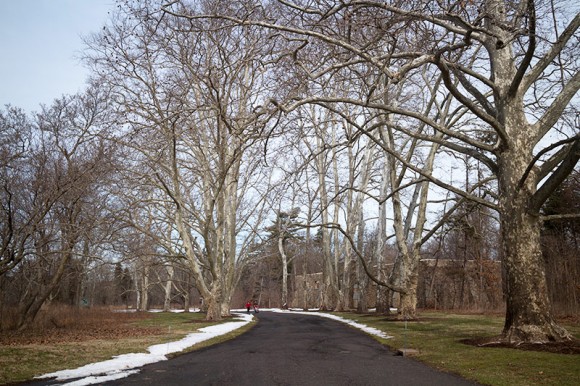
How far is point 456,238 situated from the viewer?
119ft

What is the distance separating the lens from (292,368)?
896cm

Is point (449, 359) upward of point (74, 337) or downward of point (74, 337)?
upward

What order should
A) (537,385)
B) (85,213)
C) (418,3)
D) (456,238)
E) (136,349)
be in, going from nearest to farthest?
(537,385) → (418,3) → (136,349) → (85,213) → (456,238)

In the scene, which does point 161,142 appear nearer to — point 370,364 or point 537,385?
point 370,364

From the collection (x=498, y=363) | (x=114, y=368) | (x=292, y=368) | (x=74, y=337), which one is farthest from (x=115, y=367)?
(x=74, y=337)

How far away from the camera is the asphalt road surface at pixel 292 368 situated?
7.62m

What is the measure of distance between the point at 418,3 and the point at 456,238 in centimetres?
2947

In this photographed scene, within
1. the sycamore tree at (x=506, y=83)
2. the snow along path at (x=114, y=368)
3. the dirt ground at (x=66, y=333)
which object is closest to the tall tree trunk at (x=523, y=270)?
the sycamore tree at (x=506, y=83)

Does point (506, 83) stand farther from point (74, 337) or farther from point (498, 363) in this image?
point (74, 337)

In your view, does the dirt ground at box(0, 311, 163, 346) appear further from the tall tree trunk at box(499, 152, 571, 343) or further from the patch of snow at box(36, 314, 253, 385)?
the tall tree trunk at box(499, 152, 571, 343)

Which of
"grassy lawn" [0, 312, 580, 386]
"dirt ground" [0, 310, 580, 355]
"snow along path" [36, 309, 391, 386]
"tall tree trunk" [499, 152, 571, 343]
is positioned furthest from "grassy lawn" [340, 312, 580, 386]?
"snow along path" [36, 309, 391, 386]

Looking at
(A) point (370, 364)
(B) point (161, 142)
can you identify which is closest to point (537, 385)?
(A) point (370, 364)

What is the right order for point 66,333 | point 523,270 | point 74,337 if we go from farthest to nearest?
1. point 66,333
2. point 74,337
3. point 523,270

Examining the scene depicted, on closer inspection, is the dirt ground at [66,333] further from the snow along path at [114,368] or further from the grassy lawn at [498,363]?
the grassy lawn at [498,363]
